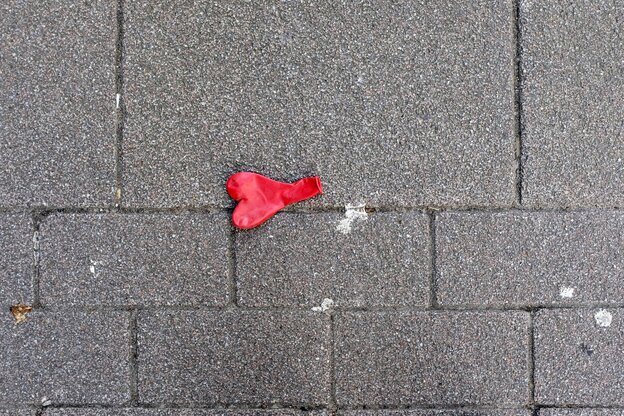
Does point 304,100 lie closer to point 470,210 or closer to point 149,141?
point 149,141

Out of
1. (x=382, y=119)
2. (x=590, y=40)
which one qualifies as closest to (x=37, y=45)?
(x=382, y=119)

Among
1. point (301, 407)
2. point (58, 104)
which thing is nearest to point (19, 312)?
point (58, 104)

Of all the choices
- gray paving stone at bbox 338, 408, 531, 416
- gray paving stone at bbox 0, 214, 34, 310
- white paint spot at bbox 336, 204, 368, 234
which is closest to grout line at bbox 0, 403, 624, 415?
gray paving stone at bbox 338, 408, 531, 416

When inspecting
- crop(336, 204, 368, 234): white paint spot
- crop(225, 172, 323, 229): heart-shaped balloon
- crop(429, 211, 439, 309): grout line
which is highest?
crop(225, 172, 323, 229): heart-shaped balloon

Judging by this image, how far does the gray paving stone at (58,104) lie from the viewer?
83.2 inches

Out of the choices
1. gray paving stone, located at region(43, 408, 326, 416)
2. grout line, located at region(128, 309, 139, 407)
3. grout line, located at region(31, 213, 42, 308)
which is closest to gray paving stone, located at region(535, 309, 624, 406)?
gray paving stone, located at region(43, 408, 326, 416)

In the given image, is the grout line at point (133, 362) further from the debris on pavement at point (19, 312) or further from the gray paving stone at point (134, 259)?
the debris on pavement at point (19, 312)

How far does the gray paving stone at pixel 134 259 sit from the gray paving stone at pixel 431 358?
Result: 0.57 meters

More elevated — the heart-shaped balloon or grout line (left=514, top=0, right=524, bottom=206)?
grout line (left=514, top=0, right=524, bottom=206)

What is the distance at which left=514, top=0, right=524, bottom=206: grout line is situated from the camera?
6.95 ft

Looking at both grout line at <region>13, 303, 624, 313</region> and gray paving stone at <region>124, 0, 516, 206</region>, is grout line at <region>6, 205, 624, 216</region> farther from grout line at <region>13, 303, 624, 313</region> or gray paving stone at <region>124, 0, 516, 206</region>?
grout line at <region>13, 303, 624, 313</region>

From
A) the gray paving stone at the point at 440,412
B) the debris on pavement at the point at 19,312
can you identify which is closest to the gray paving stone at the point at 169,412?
the gray paving stone at the point at 440,412

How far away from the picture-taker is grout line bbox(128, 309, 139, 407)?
6.92 feet

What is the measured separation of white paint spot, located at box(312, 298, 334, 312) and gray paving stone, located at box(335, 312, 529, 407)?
6 centimetres
